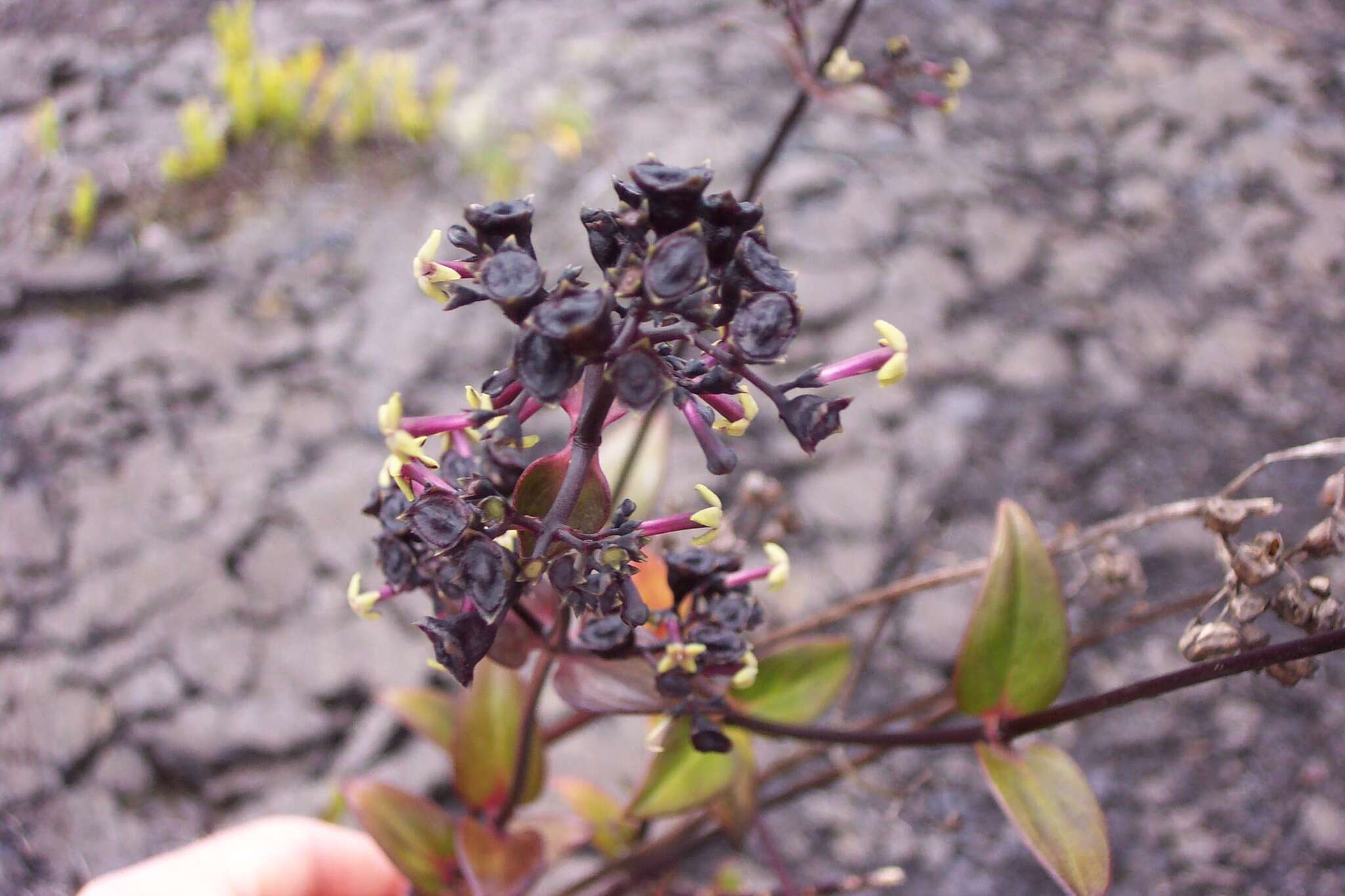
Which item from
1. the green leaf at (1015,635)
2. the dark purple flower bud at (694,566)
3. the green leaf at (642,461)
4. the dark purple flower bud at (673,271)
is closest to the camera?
the dark purple flower bud at (673,271)

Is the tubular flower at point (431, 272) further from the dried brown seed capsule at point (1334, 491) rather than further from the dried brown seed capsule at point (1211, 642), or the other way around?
the dried brown seed capsule at point (1334, 491)

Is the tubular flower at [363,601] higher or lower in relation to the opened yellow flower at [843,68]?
lower

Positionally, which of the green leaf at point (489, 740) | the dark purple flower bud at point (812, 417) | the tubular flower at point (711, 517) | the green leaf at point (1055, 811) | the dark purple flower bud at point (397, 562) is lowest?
the green leaf at point (489, 740)

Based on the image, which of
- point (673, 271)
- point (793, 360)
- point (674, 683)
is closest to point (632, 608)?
point (674, 683)

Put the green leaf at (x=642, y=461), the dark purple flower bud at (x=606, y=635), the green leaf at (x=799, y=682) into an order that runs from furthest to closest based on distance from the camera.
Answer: the green leaf at (x=642, y=461), the green leaf at (x=799, y=682), the dark purple flower bud at (x=606, y=635)

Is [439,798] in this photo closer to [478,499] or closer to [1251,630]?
[478,499]

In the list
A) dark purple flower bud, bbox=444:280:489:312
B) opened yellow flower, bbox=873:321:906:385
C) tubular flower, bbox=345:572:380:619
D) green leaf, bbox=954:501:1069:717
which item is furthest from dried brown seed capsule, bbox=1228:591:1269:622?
tubular flower, bbox=345:572:380:619

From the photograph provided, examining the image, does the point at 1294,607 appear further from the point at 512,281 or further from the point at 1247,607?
the point at 512,281

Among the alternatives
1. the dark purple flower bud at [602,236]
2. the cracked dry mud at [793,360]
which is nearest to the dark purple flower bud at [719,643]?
the dark purple flower bud at [602,236]
